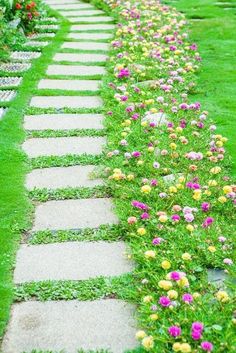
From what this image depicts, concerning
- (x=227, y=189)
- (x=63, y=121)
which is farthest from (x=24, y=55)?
(x=227, y=189)

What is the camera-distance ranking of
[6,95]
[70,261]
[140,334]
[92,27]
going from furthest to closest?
[92,27] < [6,95] < [70,261] < [140,334]

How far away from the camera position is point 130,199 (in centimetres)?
378

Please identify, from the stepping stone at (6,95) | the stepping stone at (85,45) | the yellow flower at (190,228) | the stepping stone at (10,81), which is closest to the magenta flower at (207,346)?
the yellow flower at (190,228)

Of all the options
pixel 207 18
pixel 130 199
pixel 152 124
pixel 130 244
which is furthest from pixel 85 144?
pixel 207 18

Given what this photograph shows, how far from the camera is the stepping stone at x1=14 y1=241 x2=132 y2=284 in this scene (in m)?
3.08

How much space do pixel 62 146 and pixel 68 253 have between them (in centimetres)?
161

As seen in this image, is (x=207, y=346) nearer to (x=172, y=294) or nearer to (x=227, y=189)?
(x=172, y=294)

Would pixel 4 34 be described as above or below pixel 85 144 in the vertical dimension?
above

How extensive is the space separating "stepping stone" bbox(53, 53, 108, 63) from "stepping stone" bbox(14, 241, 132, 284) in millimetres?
4345

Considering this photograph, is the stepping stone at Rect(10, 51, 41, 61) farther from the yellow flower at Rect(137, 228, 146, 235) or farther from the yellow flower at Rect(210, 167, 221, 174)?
the yellow flower at Rect(137, 228, 146, 235)

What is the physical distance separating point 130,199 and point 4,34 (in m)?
4.38

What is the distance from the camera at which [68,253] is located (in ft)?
10.7

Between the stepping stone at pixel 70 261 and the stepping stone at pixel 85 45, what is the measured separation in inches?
198

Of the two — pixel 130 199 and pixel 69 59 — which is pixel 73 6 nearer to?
pixel 69 59
